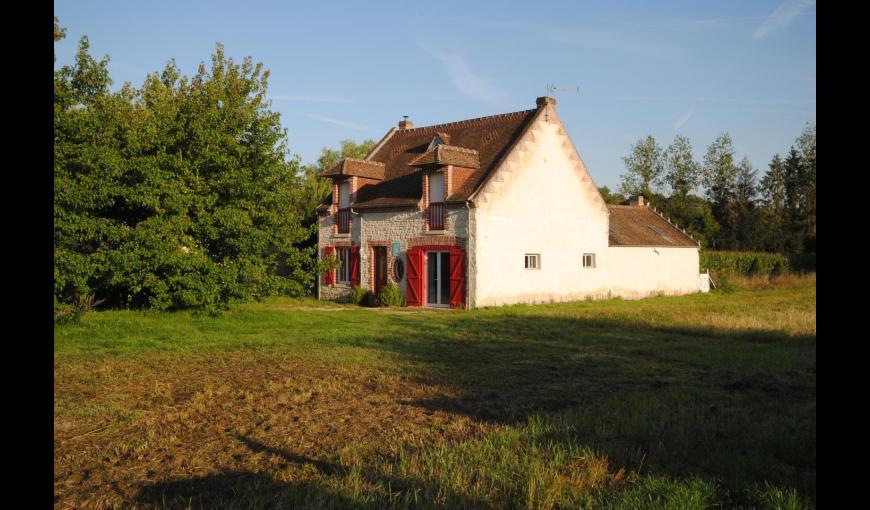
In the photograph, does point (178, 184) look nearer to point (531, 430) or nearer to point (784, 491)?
point (531, 430)

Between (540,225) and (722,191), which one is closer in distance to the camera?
(540,225)

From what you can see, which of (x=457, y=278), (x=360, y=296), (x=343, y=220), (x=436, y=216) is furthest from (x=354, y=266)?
(x=457, y=278)

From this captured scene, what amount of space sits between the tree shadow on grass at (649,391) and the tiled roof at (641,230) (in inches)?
533

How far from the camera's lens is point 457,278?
75.7 ft

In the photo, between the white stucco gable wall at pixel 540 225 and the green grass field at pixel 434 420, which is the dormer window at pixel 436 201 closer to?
the white stucco gable wall at pixel 540 225

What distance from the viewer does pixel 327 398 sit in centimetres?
876

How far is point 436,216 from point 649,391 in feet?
50.5

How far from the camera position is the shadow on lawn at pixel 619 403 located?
17.6 feet

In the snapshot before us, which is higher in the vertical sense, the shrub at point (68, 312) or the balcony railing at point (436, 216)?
the balcony railing at point (436, 216)

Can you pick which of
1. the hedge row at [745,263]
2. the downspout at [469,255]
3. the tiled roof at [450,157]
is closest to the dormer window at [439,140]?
the tiled roof at [450,157]

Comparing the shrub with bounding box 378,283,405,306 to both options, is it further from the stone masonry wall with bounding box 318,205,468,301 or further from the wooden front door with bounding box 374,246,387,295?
the wooden front door with bounding box 374,246,387,295

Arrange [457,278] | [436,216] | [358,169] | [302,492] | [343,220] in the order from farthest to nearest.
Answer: [343,220]
[358,169]
[436,216]
[457,278]
[302,492]

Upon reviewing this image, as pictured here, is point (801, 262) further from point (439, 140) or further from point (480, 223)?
point (480, 223)
